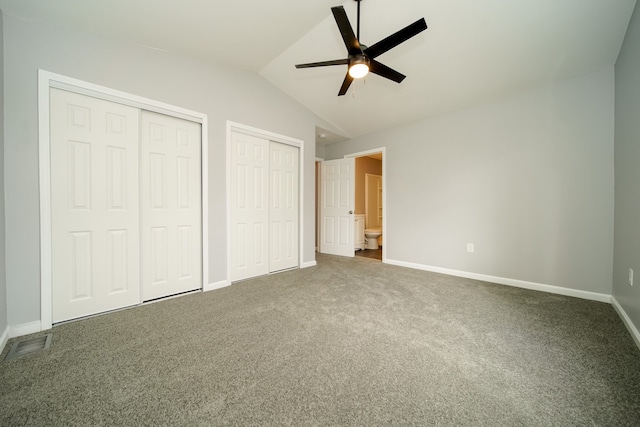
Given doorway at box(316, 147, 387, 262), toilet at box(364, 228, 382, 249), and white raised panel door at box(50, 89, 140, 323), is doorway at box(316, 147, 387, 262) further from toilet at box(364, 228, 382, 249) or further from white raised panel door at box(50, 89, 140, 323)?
white raised panel door at box(50, 89, 140, 323)

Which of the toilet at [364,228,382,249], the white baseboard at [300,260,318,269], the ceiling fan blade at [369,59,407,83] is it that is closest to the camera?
the ceiling fan blade at [369,59,407,83]

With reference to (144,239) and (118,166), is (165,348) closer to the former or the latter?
(144,239)

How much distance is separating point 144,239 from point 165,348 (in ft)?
4.24

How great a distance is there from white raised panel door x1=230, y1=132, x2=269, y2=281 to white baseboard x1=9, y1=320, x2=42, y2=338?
64.1 inches

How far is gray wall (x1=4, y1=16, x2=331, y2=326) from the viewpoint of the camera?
180 centimetres

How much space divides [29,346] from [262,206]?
239 centimetres

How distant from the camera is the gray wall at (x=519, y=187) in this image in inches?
98.7

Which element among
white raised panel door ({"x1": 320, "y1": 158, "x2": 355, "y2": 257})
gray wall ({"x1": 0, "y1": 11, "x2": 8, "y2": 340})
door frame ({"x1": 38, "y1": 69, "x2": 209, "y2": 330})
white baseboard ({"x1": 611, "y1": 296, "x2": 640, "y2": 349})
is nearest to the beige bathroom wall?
white raised panel door ({"x1": 320, "y1": 158, "x2": 355, "y2": 257})

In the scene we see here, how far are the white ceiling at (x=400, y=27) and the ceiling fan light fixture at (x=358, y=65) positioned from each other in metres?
0.69

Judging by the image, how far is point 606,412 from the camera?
1117 millimetres

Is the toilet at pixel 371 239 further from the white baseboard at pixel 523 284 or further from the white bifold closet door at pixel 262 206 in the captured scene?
the white bifold closet door at pixel 262 206

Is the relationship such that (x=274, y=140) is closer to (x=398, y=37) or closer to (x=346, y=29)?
(x=346, y=29)

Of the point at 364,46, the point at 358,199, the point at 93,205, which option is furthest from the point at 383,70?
the point at 358,199

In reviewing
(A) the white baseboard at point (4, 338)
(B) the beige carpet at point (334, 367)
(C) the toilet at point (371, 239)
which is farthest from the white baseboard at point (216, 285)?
(C) the toilet at point (371, 239)
